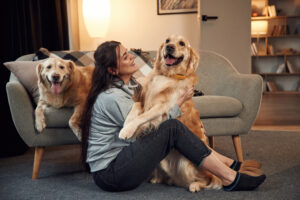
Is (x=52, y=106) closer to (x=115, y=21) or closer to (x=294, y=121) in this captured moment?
(x=294, y=121)

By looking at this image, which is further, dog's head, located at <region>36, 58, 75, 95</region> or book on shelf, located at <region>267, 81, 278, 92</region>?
book on shelf, located at <region>267, 81, 278, 92</region>

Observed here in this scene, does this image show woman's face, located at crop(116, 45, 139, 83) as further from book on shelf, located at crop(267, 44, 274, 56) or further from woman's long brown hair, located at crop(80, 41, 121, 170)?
book on shelf, located at crop(267, 44, 274, 56)

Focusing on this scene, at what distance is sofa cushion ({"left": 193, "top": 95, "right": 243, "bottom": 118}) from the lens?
8.29 feet

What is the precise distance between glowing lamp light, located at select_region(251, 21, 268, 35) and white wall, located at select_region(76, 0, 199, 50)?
6.68 ft

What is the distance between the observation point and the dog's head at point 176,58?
201 centimetres

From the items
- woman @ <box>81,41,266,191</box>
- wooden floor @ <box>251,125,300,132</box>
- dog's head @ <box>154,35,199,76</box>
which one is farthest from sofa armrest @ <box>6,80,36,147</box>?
wooden floor @ <box>251,125,300,132</box>

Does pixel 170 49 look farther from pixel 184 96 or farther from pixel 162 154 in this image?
pixel 162 154

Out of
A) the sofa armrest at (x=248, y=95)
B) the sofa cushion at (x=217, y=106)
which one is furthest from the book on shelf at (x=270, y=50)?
the sofa cushion at (x=217, y=106)

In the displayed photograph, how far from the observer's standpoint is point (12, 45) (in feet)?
10.9

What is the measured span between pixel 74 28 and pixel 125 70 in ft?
11.8

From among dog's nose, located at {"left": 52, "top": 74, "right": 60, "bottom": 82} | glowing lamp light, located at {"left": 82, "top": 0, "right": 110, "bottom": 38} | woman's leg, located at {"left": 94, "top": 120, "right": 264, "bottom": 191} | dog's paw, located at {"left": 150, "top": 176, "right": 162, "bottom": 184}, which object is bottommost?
dog's paw, located at {"left": 150, "top": 176, "right": 162, "bottom": 184}

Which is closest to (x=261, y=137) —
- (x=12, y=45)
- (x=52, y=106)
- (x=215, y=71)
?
(x=215, y=71)

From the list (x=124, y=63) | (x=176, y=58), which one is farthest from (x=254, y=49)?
(x=124, y=63)

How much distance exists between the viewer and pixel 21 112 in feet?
7.48
